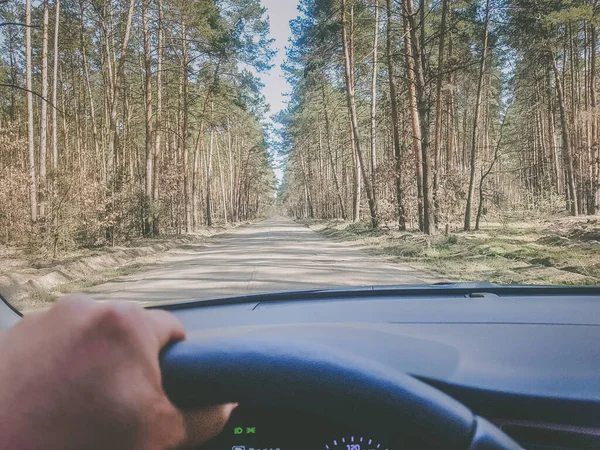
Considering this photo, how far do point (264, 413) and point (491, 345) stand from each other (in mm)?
1019

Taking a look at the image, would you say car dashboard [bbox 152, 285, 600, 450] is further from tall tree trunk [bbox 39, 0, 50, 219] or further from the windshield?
tall tree trunk [bbox 39, 0, 50, 219]

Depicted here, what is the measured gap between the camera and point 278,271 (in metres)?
10.1

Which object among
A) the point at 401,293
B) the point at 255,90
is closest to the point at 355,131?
the point at 255,90

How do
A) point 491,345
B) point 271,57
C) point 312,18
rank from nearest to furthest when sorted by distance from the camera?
point 491,345 → point 312,18 → point 271,57

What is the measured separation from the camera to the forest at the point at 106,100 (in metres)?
14.0

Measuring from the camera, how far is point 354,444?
1.20 metres

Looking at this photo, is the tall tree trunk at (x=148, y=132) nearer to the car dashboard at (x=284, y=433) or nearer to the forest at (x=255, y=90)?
the forest at (x=255, y=90)

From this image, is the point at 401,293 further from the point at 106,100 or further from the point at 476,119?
the point at 106,100

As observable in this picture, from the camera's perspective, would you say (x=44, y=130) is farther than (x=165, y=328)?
Yes

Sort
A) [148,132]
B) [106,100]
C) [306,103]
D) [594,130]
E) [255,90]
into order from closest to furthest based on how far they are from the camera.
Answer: [148,132], [106,100], [594,130], [255,90], [306,103]

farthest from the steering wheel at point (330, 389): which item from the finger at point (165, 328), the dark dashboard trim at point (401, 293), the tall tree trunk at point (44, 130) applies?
the tall tree trunk at point (44, 130)

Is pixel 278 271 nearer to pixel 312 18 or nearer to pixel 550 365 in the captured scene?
pixel 550 365

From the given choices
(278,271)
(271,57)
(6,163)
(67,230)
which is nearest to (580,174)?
(271,57)

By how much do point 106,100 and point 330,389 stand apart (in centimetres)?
2704
